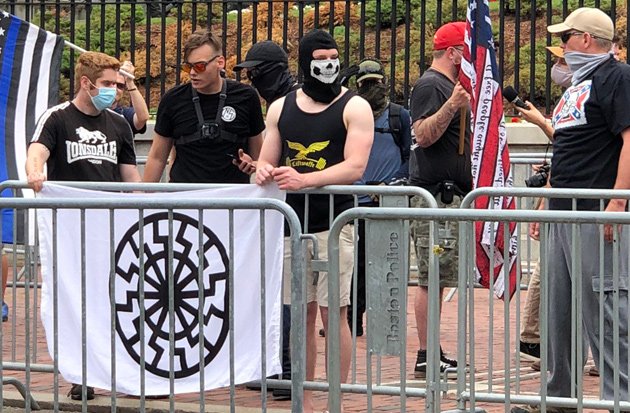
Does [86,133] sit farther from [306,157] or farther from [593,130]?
[593,130]

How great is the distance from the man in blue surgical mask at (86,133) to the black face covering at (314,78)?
1400 millimetres

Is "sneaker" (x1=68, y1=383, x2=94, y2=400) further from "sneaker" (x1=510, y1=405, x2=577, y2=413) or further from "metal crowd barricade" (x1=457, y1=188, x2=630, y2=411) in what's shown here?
"sneaker" (x1=510, y1=405, x2=577, y2=413)

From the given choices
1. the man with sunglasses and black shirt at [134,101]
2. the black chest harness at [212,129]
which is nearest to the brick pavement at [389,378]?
the black chest harness at [212,129]

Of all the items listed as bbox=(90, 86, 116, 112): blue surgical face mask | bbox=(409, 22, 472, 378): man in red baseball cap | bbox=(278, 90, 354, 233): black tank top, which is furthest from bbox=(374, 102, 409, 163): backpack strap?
bbox=(278, 90, 354, 233): black tank top

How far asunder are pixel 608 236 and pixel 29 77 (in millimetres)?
5181

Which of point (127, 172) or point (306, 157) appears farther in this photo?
point (127, 172)

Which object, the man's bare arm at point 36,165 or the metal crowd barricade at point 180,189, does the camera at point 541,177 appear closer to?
the metal crowd barricade at point 180,189

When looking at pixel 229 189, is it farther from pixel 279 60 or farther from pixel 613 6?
pixel 613 6

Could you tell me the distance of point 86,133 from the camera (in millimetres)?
8430

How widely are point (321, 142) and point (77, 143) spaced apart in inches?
63.3

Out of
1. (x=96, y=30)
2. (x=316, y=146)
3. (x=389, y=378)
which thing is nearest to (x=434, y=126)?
(x=316, y=146)

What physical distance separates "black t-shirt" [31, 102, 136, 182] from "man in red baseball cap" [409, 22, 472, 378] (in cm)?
176

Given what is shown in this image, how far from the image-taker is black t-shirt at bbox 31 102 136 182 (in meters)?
8.35

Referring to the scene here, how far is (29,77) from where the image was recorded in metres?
10.2
